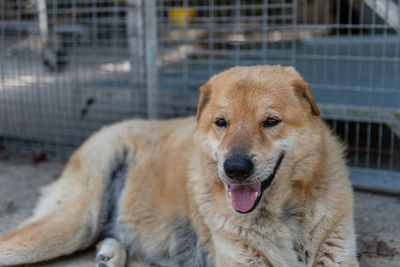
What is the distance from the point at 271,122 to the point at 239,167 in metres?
0.36

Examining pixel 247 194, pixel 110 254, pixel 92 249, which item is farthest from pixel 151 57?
pixel 247 194

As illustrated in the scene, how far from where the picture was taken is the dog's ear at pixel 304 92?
247 centimetres

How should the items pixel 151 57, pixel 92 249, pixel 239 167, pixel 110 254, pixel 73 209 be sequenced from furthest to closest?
pixel 151 57 < pixel 92 249 < pixel 73 209 < pixel 110 254 < pixel 239 167

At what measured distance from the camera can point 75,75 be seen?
5.62 m

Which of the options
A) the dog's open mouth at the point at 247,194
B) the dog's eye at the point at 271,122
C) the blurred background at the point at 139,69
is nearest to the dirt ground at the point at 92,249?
the blurred background at the point at 139,69

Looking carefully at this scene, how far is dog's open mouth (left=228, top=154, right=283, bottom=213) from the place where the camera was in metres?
2.27

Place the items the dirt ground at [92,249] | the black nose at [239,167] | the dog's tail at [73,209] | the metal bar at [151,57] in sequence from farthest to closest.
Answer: the metal bar at [151,57]
the dirt ground at [92,249]
the dog's tail at [73,209]
the black nose at [239,167]

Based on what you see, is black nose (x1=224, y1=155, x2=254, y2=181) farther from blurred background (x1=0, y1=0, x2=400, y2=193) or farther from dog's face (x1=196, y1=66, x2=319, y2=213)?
blurred background (x1=0, y1=0, x2=400, y2=193)

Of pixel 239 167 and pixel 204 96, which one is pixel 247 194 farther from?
pixel 204 96

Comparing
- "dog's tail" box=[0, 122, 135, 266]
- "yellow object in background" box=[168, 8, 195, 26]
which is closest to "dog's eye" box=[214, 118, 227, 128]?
"dog's tail" box=[0, 122, 135, 266]

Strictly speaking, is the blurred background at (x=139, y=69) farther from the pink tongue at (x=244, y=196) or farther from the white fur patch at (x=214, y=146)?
the pink tongue at (x=244, y=196)

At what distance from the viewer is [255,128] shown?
7.61 feet

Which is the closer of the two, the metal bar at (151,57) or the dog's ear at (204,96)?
the dog's ear at (204,96)

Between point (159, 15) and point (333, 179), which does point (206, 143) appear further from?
point (159, 15)
